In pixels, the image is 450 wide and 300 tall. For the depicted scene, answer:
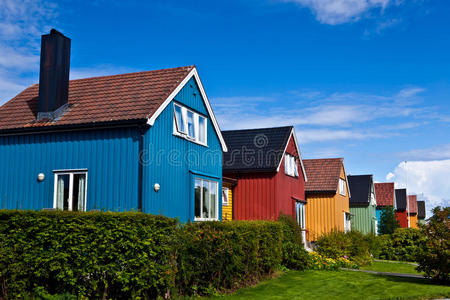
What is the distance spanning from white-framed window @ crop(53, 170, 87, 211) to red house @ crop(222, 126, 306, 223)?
13.2 metres

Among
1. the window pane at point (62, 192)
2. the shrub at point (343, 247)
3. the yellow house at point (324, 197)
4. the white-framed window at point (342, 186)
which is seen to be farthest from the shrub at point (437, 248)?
the white-framed window at point (342, 186)

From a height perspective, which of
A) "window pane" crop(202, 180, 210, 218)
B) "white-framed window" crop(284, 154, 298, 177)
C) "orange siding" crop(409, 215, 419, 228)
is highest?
"white-framed window" crop(284, 154, 298, 177)

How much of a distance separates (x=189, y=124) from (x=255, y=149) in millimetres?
10423

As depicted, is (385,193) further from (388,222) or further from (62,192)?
(62,192)

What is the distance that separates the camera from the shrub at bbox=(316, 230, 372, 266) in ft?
80.3

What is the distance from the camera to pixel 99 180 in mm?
17422

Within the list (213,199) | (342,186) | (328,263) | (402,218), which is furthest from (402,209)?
(213,199)

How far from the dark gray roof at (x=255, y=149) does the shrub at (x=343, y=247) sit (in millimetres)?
5678

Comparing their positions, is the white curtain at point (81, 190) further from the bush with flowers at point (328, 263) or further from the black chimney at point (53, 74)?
the bush with flowers at point (328, 263)

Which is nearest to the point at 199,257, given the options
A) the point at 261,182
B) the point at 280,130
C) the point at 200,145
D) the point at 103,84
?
the point at 200,145

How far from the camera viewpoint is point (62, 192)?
1788cm

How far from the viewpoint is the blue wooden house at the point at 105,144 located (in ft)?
56.5

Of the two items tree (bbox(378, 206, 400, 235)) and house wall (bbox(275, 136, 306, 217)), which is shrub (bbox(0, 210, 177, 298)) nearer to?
house wall (bbox(275, 136, 306, 217))

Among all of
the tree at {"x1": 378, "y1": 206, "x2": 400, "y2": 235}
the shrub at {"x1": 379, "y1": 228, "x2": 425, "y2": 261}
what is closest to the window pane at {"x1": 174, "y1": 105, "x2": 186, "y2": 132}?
the shrub at {"x1": 379, "y1": 228, "x2": 425, "y2": 261}
